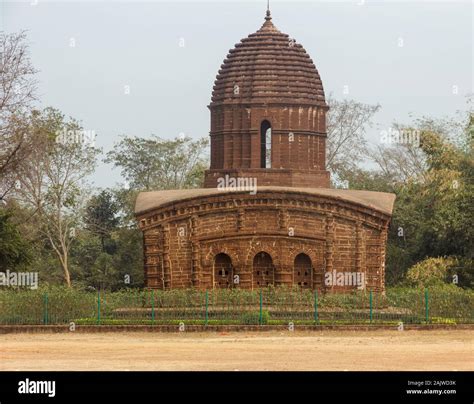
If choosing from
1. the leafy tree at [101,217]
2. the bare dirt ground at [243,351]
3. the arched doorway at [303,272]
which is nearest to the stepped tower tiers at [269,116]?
the arched doorway at [303,272]

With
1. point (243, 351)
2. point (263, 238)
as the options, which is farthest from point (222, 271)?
point (243, 351)

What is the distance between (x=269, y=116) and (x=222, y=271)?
6.34 meters

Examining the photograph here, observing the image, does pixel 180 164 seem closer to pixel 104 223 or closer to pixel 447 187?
pixel 104 223

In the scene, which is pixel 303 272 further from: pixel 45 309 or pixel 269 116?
pixel 45 309

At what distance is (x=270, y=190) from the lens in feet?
149

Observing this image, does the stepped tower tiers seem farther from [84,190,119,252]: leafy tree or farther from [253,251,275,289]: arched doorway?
[84,190,119,252]: leafy tree

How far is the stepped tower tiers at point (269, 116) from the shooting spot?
4919 cm

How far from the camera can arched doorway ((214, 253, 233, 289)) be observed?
45875 millimetres

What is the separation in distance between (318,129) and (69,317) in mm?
14090

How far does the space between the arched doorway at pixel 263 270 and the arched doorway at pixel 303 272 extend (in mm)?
795

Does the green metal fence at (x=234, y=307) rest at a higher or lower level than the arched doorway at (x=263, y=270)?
lower

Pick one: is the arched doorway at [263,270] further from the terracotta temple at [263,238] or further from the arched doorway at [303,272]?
the arched doorway at [303,272]
